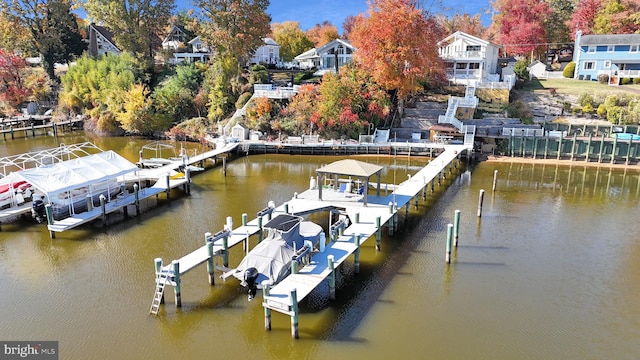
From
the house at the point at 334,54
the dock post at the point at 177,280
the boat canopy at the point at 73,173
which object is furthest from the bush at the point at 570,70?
the dock post at the point at 177,280

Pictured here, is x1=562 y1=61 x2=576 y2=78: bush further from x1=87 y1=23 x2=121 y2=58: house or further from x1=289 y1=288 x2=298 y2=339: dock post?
x1=87 y1=23 x2=121 y2=58: house

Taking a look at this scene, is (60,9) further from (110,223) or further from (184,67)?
(110,223)

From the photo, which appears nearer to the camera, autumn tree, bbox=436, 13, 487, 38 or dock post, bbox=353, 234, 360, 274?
dock post, bbox=353, 234, 360, 274

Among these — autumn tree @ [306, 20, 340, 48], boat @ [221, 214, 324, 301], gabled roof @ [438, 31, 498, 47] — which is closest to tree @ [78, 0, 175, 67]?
autumn tree @ [306, 20, 340, 48]

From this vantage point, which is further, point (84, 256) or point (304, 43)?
point (304, 43)

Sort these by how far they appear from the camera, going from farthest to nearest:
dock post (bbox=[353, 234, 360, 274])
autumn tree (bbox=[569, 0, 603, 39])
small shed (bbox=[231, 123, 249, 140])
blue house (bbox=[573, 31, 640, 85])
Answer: autumn tree (bbox=[569, 0, 603, 39]), blue house (bbox=[573, 31, 640, 85]), small shed (bbox=[231, 123, 249, 140]), dock post (bbox=[353, 234, 360, 274])

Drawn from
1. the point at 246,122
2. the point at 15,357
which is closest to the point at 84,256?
the point at 15,357
